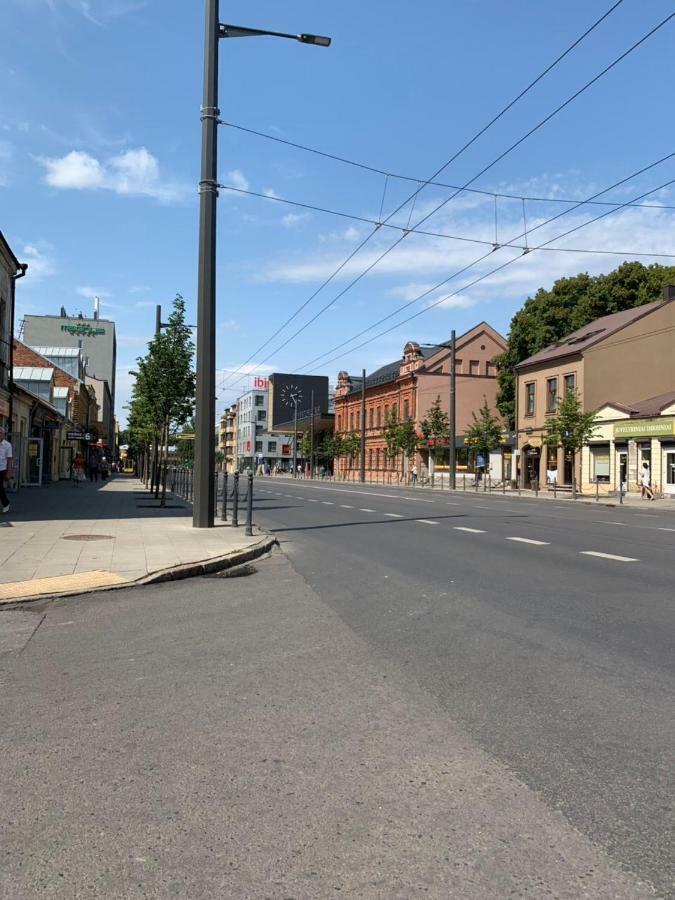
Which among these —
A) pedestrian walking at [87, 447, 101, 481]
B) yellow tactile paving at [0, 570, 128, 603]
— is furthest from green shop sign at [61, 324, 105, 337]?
yellow tactile paving at [0, 570, 128, 603]

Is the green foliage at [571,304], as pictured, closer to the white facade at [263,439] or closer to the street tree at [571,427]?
the street tree at [571,427]

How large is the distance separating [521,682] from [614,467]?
35.2m

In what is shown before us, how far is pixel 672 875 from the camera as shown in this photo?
2.54m

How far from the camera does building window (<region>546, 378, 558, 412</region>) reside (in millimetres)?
43906

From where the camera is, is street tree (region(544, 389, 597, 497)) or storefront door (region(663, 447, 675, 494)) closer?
storefront door (region(663, 447, 675, 494))

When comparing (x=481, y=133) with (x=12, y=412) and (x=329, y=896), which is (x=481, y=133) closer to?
(x=329, y=896)

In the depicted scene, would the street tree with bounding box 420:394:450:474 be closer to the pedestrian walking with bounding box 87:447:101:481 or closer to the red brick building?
the red brick building

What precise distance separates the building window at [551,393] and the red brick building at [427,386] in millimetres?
15511

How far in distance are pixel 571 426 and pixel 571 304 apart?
2057 centimetres

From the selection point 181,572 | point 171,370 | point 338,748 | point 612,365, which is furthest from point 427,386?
point 338,748

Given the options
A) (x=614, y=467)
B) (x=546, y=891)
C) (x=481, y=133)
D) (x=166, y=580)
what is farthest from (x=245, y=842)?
(x=614, y=467)

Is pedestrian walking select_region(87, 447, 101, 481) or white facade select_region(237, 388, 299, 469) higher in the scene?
white facade select_region(237, 388, 299, 469)

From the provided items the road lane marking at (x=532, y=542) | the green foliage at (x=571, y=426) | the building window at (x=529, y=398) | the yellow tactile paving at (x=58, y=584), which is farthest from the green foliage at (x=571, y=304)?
the yellow tactile paving at (x=58, y=584)

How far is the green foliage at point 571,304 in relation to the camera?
1916 inches
